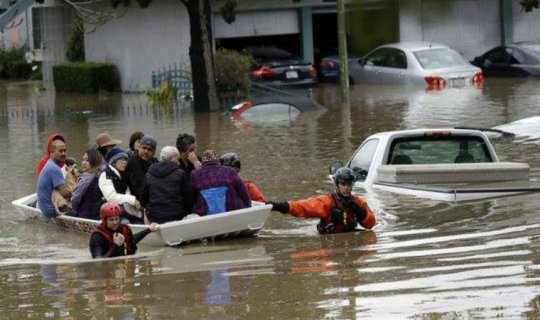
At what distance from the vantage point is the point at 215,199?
12133mm

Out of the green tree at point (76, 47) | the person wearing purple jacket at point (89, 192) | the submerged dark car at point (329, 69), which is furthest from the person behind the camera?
the green tree at point (76, 47)

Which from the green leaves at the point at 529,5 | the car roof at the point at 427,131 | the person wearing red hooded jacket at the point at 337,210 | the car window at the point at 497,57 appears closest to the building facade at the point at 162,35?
the car window at the point at 497,57

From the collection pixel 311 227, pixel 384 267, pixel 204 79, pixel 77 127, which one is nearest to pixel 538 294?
pixel 384 267

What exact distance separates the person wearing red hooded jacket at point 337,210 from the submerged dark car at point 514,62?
945 inches

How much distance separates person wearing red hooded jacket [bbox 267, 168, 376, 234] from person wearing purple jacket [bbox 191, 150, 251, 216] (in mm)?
523

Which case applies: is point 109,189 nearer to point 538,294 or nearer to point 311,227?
point 311,227

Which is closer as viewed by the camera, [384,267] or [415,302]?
[415,302]

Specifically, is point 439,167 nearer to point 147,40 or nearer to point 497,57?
point 497,57

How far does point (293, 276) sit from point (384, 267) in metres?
0.75

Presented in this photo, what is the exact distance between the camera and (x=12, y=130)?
1120 inches

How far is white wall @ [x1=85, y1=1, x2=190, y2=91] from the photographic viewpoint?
1505 inches

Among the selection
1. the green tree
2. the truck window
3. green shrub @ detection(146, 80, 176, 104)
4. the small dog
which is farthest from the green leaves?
the green tree

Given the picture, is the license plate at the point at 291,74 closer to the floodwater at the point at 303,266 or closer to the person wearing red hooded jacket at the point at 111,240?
the floodwater at the point at 303,266

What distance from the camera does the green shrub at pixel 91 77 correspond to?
39.4m
